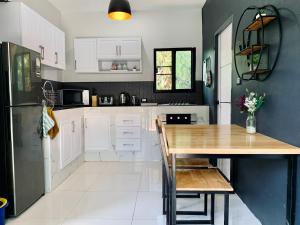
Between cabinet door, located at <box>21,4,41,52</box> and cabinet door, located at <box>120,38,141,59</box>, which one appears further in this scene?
cabinet door, located at <box>120,38,141,59</box>

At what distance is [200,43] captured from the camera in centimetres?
492

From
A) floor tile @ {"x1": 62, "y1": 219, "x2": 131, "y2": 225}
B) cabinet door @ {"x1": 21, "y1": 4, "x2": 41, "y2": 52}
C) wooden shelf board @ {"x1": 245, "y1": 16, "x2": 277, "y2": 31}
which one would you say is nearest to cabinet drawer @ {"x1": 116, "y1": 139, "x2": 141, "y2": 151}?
cabinet door @ {"x1": 21, "y1": 4, "x2": 41, "y2": 52}

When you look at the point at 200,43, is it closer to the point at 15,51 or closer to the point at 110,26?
the point at 110,26

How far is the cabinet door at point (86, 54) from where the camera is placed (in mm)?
4773

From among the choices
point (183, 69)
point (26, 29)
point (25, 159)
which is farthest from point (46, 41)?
point (183, 69)

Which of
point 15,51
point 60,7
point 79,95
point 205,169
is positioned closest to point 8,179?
point 15,51

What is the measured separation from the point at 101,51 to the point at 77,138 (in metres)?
1.70

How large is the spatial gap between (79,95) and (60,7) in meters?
1.64

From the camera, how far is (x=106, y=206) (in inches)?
106

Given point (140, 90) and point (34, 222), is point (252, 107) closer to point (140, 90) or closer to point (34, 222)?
point (34, 222)

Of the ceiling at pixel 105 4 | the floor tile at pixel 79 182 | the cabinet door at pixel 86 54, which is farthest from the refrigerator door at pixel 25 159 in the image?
the ceiling at pixel 105 4

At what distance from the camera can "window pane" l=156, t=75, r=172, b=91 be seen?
16.3 ft

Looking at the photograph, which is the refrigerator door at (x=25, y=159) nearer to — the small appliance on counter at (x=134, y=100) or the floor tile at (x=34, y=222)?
the floor tile at (x=34, y=222)

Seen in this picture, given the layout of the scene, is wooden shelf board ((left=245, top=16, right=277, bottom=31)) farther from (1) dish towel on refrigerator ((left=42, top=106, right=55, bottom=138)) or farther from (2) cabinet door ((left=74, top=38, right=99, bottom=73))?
(2) cabinet door ((left=74, top=38, right=99, bottom=73))
